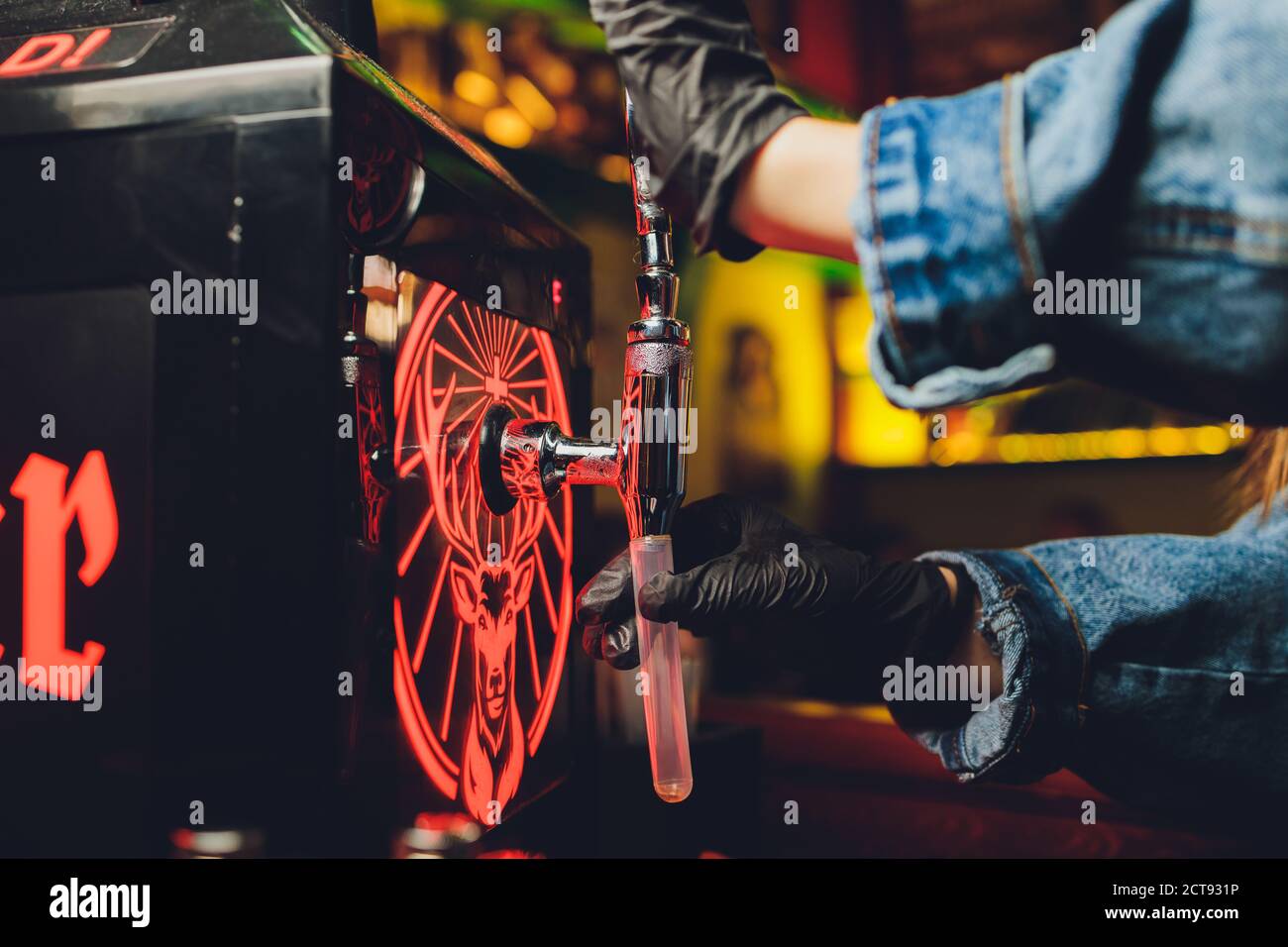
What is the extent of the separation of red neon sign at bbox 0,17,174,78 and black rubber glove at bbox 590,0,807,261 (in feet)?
0.97

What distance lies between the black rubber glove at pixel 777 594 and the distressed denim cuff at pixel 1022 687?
48 mm

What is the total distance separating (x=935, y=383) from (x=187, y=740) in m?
0.43

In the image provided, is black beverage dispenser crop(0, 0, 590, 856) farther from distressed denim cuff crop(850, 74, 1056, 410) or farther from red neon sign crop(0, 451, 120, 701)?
distressed denim cuff crop(850, 74, 1056, 410)

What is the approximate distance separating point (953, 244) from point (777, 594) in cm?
33

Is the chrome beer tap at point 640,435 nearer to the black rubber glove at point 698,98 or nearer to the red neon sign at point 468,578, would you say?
the red neon sign at point 468,578

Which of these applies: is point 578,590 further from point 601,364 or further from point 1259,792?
point 601,364

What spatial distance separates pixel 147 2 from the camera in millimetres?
662

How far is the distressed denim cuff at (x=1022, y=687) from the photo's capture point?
2.54ft

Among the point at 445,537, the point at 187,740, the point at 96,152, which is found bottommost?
the point at 187,740
